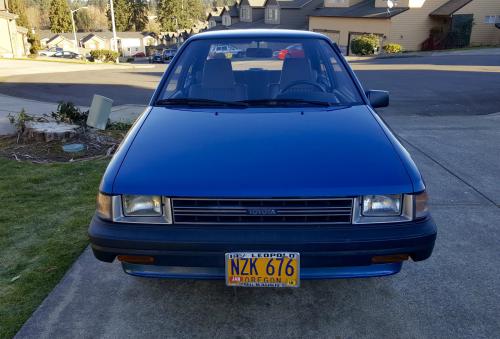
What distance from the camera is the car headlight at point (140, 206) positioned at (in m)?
2.32

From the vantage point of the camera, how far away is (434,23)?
32.8m

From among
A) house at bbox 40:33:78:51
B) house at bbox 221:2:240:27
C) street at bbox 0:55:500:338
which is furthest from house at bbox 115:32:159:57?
street at bbox 0:55:500:338

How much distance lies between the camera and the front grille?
2.24 meters

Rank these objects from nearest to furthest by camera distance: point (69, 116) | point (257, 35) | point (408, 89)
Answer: point (257, 35)
point (69, 116)
point (408, 89)

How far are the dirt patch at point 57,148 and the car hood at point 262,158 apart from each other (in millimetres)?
3179

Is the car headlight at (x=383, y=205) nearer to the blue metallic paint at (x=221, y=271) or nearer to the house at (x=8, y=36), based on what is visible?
the blue metallic paint at (x=221, y=271)

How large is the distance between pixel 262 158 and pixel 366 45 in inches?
1204

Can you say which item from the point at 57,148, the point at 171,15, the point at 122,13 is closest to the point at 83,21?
the point at 122,13

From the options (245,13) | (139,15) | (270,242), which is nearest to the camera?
(270,242)

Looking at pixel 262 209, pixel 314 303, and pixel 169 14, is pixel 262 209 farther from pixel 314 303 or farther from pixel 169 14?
pixel 169 14

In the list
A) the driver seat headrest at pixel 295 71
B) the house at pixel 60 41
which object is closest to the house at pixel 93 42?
the house at pixel 60 41

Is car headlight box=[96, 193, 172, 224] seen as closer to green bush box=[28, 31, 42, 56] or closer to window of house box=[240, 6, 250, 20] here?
green bush box=[28, 31, 42, 56]

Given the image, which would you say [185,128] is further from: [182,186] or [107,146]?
[107,146]

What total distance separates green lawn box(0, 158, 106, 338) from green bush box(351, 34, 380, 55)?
2841 centimetres
